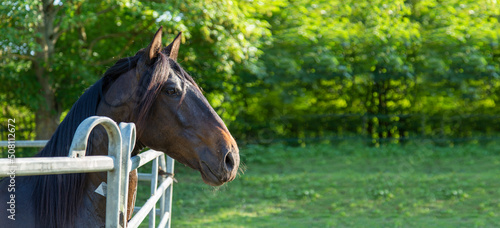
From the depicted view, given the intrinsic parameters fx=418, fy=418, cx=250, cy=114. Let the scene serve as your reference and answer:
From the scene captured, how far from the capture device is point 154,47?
74.1 inches

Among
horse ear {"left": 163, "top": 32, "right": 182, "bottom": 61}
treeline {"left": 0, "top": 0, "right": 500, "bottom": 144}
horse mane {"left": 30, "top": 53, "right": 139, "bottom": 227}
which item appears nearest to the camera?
horse mane {"left": 30, "top": 53, "right": 139, "bottom": 227}

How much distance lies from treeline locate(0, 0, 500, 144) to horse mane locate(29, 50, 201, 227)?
13.5 feet

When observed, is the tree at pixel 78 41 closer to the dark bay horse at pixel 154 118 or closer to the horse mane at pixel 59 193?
the dark bay horse at pixel 154 118

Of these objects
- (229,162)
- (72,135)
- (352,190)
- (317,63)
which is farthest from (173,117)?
(317,63)

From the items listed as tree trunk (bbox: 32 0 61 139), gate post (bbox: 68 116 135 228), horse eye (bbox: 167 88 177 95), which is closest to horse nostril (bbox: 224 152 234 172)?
horse eye (bbox: 167 88 177 95)

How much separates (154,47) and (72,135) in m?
0.52

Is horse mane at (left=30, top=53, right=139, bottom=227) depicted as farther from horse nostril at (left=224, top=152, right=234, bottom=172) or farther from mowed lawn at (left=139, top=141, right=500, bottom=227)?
mowed lawn at (left=139, top=141, right=500, bottom=227)

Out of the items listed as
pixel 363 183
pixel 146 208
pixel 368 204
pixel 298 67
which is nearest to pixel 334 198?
pixel 368 204

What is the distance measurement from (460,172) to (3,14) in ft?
30.0

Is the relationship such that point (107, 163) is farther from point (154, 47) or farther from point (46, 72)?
point (46, 72)

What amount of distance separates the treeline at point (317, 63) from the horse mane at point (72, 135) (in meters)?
4.11

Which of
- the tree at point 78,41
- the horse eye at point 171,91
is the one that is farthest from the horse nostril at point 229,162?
the tree at point 78,41

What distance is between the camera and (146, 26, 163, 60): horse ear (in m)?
1.85

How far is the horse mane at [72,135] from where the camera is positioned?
1561mm
